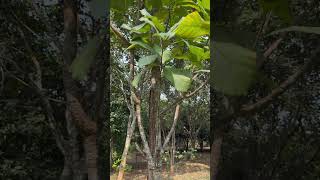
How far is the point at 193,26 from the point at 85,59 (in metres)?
0.25

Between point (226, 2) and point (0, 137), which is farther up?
point (226, 2)

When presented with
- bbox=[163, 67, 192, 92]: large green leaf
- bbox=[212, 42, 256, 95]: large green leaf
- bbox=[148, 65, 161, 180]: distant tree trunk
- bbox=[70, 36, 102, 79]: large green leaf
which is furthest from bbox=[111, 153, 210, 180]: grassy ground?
bbox=[212, 42, 256, 95]: large green leaf

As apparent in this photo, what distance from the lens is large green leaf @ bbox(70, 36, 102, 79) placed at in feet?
2.15

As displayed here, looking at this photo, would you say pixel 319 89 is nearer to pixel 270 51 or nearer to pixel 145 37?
pixel 270 51

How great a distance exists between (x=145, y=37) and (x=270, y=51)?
48 centimetres

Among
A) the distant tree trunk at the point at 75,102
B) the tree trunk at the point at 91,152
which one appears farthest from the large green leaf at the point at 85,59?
the tree trunk at the point at 91,152

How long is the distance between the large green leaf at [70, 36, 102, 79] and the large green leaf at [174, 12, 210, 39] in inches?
7.9

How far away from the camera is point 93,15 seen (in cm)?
72

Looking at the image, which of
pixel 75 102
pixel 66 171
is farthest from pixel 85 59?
pixel 66 171

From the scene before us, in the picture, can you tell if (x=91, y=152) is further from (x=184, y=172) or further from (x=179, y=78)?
(x=184, y=172)

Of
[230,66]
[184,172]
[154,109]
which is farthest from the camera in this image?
[184,172]

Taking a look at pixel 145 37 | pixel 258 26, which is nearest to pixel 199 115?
pixel 145 37

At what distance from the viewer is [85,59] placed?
670 millimetres

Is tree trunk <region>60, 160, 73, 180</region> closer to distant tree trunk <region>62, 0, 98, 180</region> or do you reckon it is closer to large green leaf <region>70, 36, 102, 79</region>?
distant tree trunk <region>62, 0, 98, 180</region>
